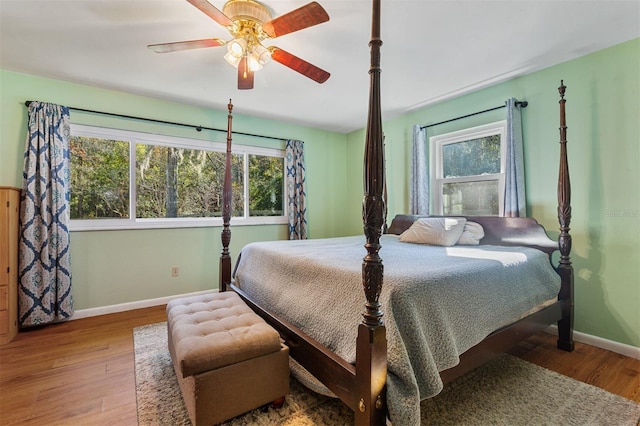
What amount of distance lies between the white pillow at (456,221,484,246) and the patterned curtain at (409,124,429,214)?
75 cm

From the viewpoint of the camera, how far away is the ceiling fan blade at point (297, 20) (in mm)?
1548

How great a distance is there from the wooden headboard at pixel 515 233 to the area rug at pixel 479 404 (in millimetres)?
1010

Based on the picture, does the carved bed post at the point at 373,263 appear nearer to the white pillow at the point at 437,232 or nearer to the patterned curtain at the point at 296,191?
the white pillow at the point at 437,232

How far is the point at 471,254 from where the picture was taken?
7.02ft

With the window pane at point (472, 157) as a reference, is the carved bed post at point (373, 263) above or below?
below

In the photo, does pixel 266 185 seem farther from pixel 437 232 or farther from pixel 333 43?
pixel 437 232

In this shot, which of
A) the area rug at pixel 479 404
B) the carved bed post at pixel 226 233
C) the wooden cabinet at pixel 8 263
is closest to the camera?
the area rug at pixel 479 404

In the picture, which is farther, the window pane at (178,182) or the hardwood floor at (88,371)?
the window pane at (178,182)

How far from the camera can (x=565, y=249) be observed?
230 centimetres

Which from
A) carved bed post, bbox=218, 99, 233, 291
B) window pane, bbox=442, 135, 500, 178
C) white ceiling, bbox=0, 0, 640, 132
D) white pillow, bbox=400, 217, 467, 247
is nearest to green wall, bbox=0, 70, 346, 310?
white ceiling, bbox=0, 0, 640, 132

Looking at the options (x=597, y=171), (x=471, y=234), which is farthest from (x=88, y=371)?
(x=597, y=171)

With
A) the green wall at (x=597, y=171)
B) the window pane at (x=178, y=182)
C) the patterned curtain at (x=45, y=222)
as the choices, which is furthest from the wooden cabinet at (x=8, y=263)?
the green wall at (x=597, y=171)

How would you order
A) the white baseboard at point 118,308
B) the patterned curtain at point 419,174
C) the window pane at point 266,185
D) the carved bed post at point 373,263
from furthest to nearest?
the window pane at point 266,185, the patterned curtain at point 419,174, the white baseboard at point 118,308, the carved bed post at point 373,263

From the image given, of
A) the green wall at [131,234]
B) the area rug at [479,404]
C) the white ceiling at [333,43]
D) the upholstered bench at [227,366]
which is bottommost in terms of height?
the area rug at [479,404]
